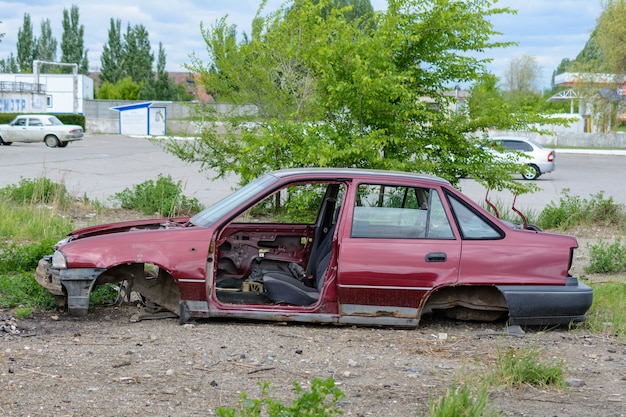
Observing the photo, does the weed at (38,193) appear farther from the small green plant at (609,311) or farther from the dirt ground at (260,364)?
the small green plant at (609,311)

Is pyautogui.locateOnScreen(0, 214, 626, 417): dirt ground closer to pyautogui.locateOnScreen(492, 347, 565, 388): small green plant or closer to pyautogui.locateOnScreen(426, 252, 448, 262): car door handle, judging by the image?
pyautogui.locateOnScreen(492, 347, 565, 388): small green plant

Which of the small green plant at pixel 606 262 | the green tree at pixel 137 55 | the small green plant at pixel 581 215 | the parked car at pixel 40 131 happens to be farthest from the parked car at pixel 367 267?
the green tree at pixel 137 55

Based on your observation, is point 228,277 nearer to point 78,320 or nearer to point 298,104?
point 78,320

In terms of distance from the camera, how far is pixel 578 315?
24.5ft

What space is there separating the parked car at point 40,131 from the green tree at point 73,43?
177 feet

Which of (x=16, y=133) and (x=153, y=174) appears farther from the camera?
(x=16, y=133)

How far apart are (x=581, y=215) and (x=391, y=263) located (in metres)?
8.37

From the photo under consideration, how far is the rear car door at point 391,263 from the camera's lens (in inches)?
283

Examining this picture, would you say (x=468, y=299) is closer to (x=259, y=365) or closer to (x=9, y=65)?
(x=259, y=365)

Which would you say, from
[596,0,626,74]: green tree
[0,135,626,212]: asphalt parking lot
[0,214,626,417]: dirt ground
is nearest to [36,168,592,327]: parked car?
[0,214,626,417]: dirt ground

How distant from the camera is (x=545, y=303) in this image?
289 inches

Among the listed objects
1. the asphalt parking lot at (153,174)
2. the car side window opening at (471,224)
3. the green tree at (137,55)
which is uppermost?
the green tree at (137,55)

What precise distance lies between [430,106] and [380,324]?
4.92m

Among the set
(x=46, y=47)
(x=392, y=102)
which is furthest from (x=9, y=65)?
(x=392, y=102)
